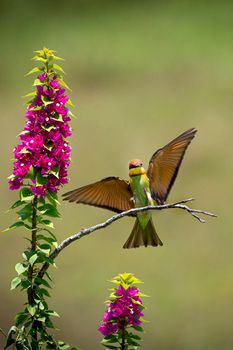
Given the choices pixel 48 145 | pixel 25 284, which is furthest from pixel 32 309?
pixel 48 145

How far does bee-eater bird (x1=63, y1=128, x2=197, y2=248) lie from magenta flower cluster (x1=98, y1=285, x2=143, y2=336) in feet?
0.73

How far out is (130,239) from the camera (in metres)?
1.36

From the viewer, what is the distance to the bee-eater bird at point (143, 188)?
50.4 inches

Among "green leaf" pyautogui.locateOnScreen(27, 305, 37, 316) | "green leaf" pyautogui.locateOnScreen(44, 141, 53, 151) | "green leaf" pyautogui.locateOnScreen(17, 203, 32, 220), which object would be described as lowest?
"green leaf" pyautogui.locateOnScreen(27, 305, 37, 316)

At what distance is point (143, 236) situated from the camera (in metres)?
1.39

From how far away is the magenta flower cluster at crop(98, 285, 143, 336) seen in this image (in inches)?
43.1

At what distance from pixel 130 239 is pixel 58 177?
43 cm

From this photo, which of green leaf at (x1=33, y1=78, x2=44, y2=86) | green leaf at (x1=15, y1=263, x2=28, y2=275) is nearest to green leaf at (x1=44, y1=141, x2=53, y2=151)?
green leaf at (x1=33, y1=78, x2=44, y2=86)

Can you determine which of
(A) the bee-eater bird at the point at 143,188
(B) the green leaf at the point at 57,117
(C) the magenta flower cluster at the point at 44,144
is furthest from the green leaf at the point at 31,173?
(A) the bee-eater bird at the point at 143,188

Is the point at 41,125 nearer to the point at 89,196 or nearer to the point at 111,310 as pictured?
the point at 89,196

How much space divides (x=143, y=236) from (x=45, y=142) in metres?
0.50

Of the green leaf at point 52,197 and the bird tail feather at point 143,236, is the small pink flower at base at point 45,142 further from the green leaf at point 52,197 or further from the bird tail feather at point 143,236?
the bird tail feather at point 143,236

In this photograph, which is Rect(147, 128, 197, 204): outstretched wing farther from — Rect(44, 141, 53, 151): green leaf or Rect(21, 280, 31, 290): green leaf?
Rect(21, 280, 31, 290): green leaf

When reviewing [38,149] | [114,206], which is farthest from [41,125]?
[114,206]
